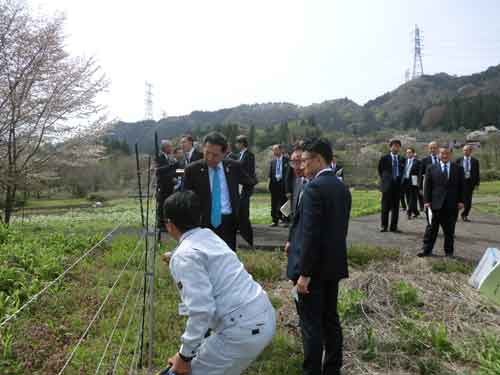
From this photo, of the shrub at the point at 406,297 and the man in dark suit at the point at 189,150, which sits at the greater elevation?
the man in dark suit at the point at 189,150

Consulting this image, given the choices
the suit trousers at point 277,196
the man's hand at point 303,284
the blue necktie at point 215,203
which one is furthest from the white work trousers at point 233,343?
the suit trousers at point 277,196

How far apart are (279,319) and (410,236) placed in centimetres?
538

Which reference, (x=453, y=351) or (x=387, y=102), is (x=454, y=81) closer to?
(x=387, y=102)

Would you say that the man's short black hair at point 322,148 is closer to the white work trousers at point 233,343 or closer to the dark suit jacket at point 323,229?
the dark suit jacket at point 323,229

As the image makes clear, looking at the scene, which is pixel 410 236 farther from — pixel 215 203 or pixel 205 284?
pixel 205 284

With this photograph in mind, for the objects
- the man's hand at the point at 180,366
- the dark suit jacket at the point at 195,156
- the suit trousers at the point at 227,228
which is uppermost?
the dark suit jacket at the point at 195,156

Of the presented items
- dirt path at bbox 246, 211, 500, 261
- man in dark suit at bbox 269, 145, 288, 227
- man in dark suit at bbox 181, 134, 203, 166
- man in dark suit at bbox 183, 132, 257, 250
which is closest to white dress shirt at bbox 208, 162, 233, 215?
man in dark suit at bbox 183, 132, 257, 250

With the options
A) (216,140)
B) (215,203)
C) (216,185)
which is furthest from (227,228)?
(216,140)

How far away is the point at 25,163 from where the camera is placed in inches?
526

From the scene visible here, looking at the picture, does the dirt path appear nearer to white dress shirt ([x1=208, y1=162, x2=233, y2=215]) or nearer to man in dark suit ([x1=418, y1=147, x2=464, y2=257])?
man in dark suit ([x1=418, y1=147, x2=464, y2=257])

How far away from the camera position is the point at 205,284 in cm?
203

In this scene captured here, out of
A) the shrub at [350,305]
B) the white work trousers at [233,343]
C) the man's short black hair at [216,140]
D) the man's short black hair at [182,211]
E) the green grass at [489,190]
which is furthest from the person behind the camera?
the green grass at [489,190]

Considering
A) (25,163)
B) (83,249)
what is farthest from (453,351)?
(25,163)

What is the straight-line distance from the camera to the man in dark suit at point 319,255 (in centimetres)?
286
